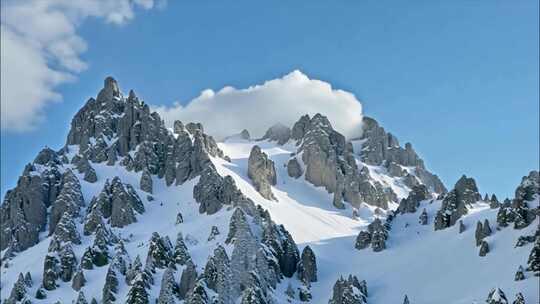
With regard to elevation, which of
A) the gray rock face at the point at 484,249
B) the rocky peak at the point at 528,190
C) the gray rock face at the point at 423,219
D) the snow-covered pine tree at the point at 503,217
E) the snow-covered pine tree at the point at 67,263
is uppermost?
the gray rock face at the point at 423,219

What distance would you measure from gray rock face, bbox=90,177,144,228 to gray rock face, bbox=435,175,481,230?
230 feet

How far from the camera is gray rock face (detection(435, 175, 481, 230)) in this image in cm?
18175

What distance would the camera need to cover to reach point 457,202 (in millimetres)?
185625

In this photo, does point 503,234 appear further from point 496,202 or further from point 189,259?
point 189,259

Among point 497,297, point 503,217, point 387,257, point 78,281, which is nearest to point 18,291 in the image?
point 78,281

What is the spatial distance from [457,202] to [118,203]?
78.2m

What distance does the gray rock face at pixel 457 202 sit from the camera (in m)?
182

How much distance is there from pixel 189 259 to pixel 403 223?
209 ft

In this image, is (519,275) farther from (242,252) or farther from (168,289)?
(168,289)

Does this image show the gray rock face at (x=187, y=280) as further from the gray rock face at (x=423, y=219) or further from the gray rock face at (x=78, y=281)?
the gray rock face at (x=423, y=219)

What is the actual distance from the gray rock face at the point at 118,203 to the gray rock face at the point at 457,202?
7021 centimetres

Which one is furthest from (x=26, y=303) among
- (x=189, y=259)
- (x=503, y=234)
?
(x=503, y=234)

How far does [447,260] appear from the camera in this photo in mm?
161875

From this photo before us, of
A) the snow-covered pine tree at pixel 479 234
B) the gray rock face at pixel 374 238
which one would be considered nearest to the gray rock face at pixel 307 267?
the gray rock face at pixel 374 238
